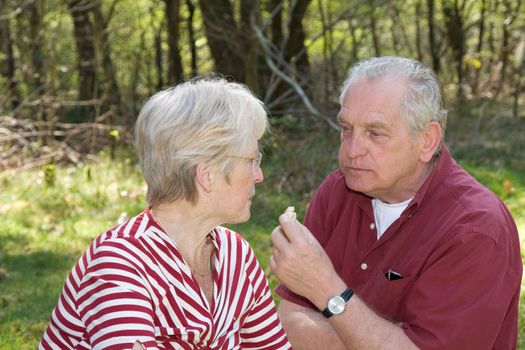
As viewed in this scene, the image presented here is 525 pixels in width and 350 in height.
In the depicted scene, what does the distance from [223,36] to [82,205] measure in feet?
10.6

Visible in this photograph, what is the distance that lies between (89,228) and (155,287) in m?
4.24

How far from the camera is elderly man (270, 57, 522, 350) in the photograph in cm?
267

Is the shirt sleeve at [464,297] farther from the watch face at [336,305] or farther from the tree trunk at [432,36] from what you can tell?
the tree trunk at [432,36]

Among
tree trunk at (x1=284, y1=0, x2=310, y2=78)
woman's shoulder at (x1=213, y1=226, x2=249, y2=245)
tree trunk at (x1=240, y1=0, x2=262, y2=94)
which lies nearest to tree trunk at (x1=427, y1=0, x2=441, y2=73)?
tree trunk at (x1=284, y1=0, x2=310, y2=78)

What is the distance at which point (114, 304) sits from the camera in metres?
2.16

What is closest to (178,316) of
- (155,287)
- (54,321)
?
(155,287)

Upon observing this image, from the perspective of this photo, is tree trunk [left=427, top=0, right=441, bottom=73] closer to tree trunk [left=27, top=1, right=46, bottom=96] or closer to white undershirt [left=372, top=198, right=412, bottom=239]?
tree trunk [left=27, top=1, right=46, bottom=96]

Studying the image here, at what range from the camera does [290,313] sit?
314 centimetres

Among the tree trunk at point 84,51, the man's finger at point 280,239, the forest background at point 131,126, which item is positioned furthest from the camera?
the tree trunk at point 84,51

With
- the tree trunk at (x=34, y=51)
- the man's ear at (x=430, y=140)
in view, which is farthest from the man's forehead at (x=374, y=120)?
the tree trunk at (x=34, y=51)

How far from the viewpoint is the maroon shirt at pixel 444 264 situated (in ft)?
8.74

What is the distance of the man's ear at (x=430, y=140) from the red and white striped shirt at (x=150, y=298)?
0.83 metres

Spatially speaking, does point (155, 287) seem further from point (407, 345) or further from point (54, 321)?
point (407, 345)

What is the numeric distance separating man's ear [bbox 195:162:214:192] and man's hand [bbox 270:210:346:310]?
1.26ft
